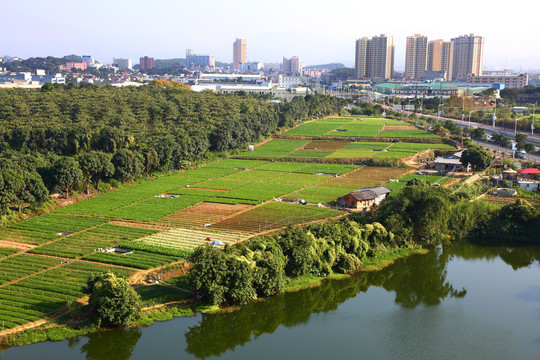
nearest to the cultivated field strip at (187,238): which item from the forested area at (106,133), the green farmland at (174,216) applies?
the green farmland at (174,216)

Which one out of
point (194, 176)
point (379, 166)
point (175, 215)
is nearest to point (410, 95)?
point (379, 166)

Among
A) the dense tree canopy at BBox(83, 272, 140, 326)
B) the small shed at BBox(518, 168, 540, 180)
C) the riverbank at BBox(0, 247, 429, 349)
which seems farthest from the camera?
the small shed at BBox(518, 168, 540, 180)

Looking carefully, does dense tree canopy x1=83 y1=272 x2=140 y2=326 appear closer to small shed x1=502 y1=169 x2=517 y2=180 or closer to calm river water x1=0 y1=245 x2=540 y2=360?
calm river water x1=0 y1=245 x2=540 y2=360

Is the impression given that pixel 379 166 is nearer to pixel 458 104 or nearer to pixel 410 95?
pixel 458 104

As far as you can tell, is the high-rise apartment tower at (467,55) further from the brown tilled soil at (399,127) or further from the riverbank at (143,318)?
the riverbank at (143,318)

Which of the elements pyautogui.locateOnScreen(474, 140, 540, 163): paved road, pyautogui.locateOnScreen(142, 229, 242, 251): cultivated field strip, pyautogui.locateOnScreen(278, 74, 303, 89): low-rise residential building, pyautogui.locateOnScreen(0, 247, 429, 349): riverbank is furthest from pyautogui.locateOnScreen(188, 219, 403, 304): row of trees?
pyautogui.locateOnScreen(278, 74, 303, 89): low-rise residential building

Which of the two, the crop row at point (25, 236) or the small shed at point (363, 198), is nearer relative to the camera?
the crop row at point (25, 236)

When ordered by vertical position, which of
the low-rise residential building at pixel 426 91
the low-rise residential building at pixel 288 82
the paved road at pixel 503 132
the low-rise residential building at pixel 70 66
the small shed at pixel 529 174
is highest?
the low-rise residential building at pixel 70 66
